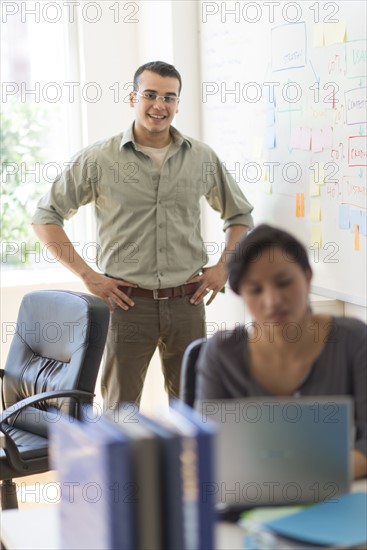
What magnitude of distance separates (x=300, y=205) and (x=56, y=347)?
1.09 meters

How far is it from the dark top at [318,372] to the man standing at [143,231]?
4.96 feet

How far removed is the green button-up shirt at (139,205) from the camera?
3.29 meters

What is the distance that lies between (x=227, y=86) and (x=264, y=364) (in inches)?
92.7

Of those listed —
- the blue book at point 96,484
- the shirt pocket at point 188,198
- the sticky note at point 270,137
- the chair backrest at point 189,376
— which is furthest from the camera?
the sticky note at point 270,137

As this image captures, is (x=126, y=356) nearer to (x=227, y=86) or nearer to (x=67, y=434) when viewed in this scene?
(x=227, y=86)

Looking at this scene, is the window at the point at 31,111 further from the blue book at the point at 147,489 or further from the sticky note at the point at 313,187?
the blue book at the point at 147,489

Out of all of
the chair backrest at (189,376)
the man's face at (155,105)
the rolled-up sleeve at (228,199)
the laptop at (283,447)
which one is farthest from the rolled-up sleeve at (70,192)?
the laptop at (283,447)

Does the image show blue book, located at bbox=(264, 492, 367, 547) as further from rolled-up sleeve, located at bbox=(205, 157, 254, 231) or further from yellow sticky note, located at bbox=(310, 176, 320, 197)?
rolled-up sleeve, located at bbox=(205, 157, 254, 231)

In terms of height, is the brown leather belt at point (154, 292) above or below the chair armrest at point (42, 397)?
above

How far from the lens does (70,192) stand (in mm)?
3375

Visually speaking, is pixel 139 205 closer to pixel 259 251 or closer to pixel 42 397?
pixel 42 397

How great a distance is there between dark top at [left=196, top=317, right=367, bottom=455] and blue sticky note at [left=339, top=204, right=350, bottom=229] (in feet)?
3.97

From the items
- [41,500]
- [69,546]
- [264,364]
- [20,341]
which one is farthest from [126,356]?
[69,546]

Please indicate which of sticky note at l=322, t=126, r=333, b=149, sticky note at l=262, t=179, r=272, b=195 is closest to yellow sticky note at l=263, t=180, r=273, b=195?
sticky note at l=262, t=179, r=272, b=195
